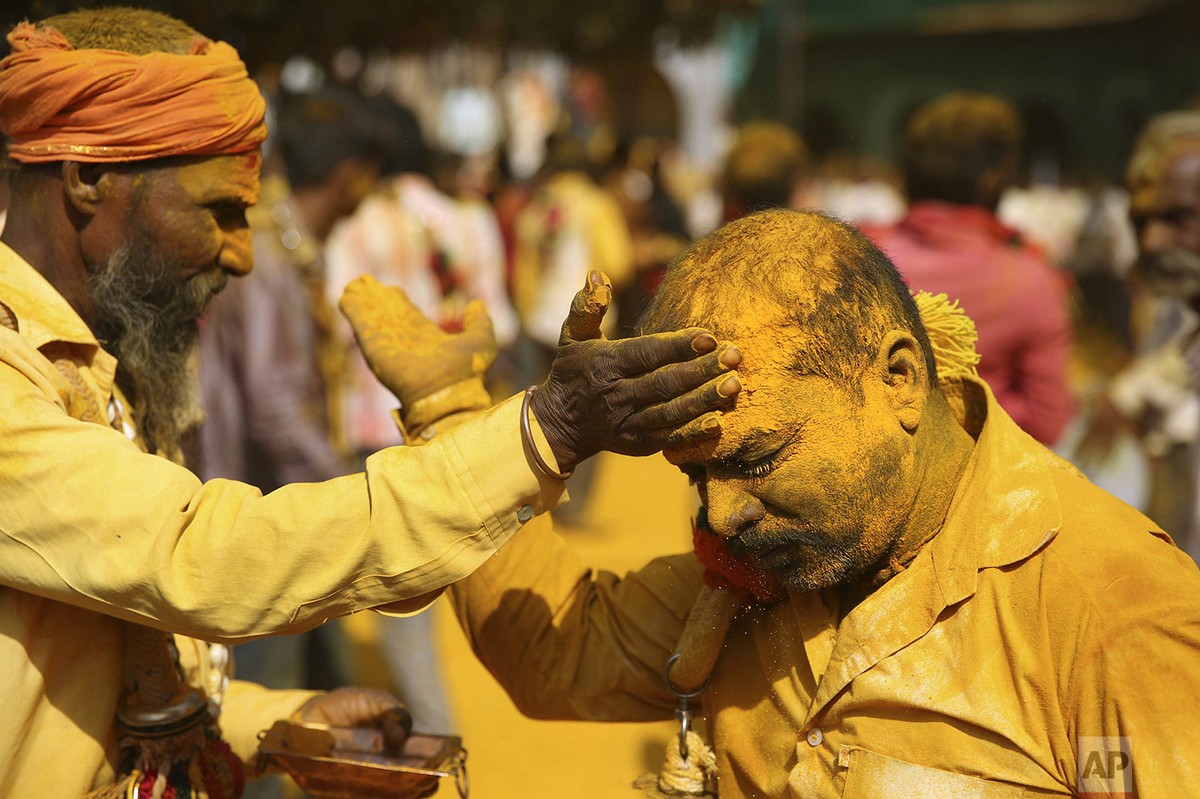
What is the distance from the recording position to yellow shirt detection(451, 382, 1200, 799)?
2039 mm

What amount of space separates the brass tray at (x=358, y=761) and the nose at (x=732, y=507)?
3.24 ft

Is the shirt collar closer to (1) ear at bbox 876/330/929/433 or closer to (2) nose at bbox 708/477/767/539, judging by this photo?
(2) nose at bbox 708/477/767/539

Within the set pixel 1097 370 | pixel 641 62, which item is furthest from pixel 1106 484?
pixel 641 62

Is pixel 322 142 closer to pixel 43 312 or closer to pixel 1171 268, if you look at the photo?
pixel 43 312

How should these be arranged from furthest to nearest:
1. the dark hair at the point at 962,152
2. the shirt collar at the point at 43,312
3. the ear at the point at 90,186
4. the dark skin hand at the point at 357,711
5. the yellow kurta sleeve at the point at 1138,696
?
the dark hair at the point at 962,152, the dark skin hand at the point at 357,711, the ear at the point at 90,186, the shirt collar at the point at 43,312, the yellow kurta sleeve at the point at 1138,696

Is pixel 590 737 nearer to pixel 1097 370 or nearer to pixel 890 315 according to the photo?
pixel 890 315

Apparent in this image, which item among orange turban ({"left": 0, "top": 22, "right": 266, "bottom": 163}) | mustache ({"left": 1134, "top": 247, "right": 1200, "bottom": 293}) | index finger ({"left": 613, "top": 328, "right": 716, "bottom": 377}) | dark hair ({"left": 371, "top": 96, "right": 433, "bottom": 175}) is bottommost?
dark hair ({"left": 371, "top": 96, "right": 433, "bottom": 175})

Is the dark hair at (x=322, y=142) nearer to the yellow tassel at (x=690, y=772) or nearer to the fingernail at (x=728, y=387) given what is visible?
the yellow tassel at (x=690, y=772)

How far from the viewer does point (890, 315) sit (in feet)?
7.71

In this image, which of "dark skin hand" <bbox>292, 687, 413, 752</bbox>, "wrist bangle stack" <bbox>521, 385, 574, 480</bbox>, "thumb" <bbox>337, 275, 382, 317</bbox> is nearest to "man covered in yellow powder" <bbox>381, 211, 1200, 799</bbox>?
"wrist bangle stack" <bbox>521, 385, 574, 480</bbox>

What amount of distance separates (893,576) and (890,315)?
484mm

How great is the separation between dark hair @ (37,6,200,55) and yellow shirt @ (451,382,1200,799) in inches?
69.7

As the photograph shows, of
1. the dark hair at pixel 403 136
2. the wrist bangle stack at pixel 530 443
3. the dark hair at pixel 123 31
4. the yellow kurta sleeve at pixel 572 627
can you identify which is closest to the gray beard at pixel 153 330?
the dark hair at pixel 123 31

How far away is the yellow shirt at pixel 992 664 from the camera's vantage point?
6.69 ft
